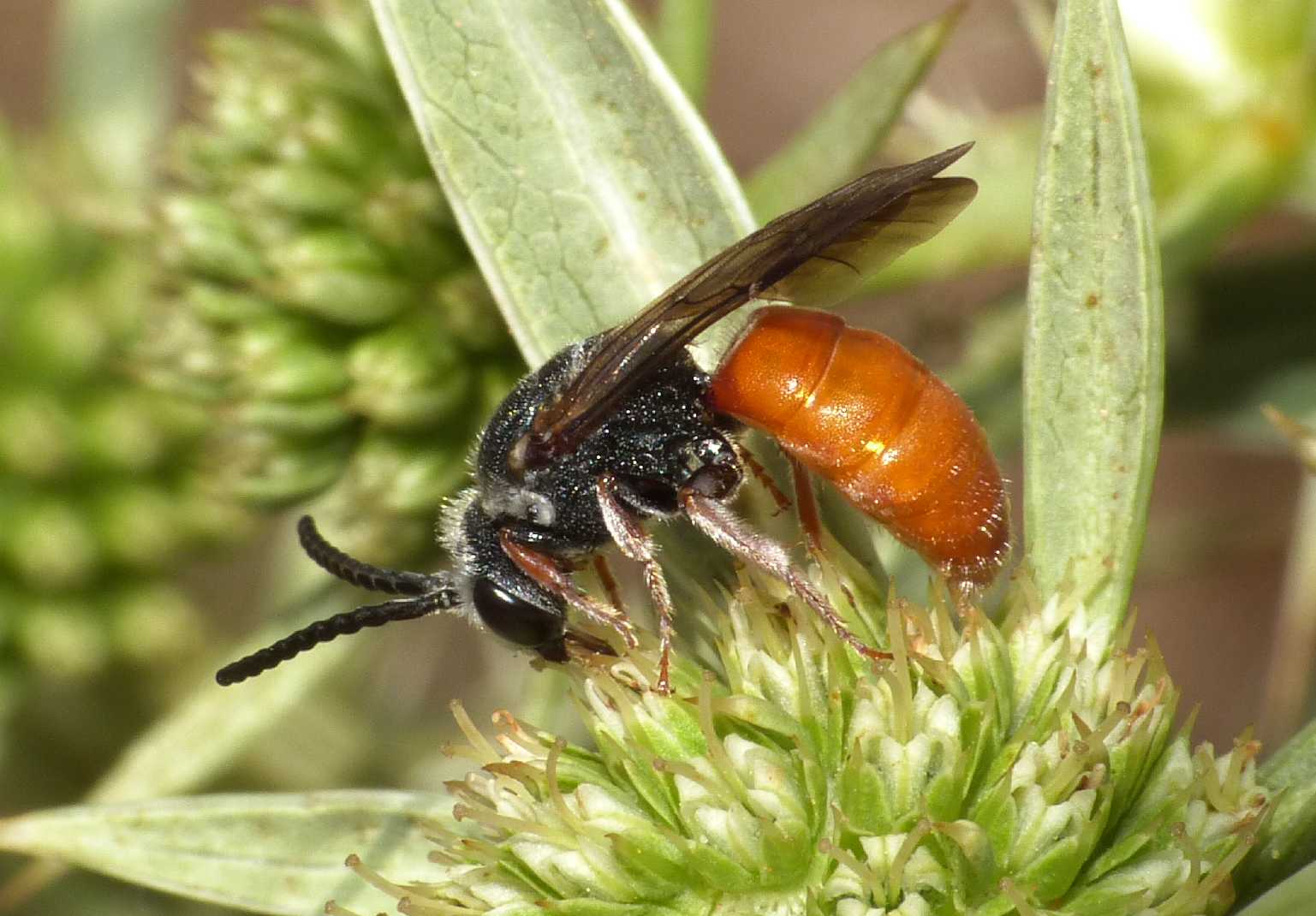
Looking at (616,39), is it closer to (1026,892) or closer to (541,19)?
(541,19)

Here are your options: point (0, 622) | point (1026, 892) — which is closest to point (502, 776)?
point (1026, 892)

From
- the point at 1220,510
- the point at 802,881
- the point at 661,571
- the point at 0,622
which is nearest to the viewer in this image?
the point at 802,881

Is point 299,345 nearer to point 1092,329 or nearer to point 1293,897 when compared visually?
point 1092,329

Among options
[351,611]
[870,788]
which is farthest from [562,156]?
[870,788]

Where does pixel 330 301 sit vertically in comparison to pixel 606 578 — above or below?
above

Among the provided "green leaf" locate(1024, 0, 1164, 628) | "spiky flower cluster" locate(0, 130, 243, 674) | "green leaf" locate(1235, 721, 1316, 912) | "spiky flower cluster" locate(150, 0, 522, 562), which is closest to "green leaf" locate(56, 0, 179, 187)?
"spiky flower cluster" locate(0, 130, 243, 674)

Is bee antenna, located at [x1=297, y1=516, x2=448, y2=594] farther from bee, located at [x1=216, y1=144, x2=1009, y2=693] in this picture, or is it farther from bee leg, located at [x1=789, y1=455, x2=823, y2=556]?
bee leg, located at [x1=789, y1=455, x2=823, y2=556]

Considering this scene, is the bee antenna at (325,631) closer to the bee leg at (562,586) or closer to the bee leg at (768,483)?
the bee leg at (562,586)
